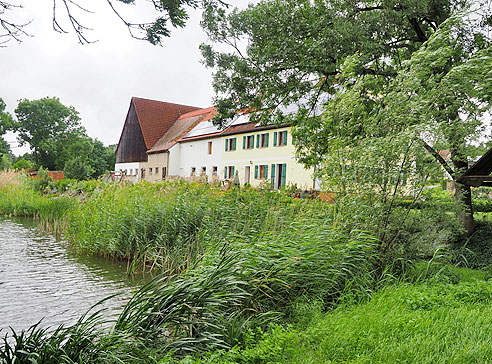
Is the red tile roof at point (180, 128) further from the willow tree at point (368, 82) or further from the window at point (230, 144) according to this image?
the willow tree at point (368, 82)

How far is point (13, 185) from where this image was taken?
19859mm

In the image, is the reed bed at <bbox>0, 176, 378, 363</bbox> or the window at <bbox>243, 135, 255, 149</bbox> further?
the window at <bbox>243, 135, 255, 149</bbox>

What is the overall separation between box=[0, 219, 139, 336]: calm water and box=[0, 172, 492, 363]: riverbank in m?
→ 0.57

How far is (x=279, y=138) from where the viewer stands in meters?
30.3

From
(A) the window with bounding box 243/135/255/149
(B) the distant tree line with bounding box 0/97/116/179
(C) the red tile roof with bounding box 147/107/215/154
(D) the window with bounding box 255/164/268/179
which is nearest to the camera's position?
(D) the window with bounding box 255/164/268/179

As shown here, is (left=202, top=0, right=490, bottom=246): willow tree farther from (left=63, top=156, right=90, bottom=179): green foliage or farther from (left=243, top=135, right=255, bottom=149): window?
(left=63, top=156, right=90, bottom=179): green foliage

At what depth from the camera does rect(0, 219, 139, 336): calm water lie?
5684 mm

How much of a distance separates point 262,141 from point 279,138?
2275mm

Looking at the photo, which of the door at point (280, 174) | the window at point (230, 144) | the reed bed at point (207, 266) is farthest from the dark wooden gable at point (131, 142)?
the reed bed at point (207, 266)

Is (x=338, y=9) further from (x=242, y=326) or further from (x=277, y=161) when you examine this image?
(x=277, y=161)

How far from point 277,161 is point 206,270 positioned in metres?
25.8

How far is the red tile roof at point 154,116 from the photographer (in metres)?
47.0

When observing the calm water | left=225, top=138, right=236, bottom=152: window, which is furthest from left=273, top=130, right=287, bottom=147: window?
the calm water

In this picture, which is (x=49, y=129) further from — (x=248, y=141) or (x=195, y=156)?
(x=248, y=141)
